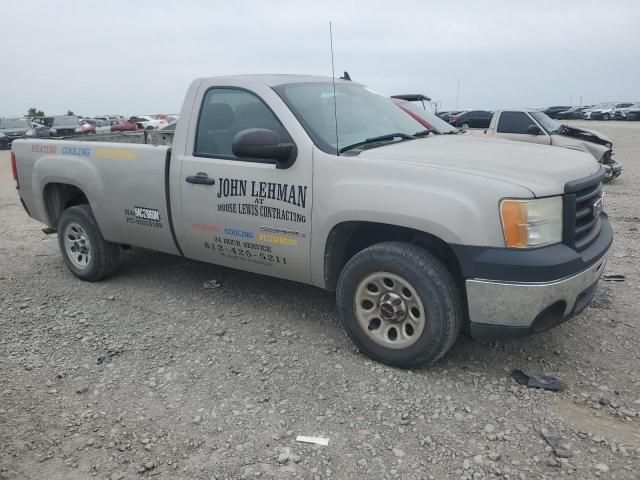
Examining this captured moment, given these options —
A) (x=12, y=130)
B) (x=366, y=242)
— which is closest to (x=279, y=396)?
(x=366, y=242)

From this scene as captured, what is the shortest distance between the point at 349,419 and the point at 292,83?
8.02 ft

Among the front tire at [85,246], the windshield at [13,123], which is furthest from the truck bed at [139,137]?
the windshield at [13,123]

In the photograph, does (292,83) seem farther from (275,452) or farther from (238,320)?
(275,452)

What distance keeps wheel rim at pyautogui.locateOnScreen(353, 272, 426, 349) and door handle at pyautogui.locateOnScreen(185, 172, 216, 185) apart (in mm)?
1414

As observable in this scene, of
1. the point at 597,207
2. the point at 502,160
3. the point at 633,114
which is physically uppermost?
the point at 633,114

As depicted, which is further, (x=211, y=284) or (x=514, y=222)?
(x=211, y=284)

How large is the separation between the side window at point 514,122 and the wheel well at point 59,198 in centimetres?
849

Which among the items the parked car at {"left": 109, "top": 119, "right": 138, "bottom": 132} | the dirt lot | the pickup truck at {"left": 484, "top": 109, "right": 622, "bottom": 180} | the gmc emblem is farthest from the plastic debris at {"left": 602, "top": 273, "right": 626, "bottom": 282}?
the parked car at {"left": 109, "top": 119, "right": 138, "bottom": 132}

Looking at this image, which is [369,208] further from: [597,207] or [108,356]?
[108,356]

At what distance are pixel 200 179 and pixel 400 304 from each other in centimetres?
180

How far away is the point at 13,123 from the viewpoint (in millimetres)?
30594

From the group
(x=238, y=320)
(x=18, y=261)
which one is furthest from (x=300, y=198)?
(x=18, y=261)

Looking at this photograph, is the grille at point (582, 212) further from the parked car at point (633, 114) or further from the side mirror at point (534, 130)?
the parked car at point (633, 114)

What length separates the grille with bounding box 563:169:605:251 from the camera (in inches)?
122
